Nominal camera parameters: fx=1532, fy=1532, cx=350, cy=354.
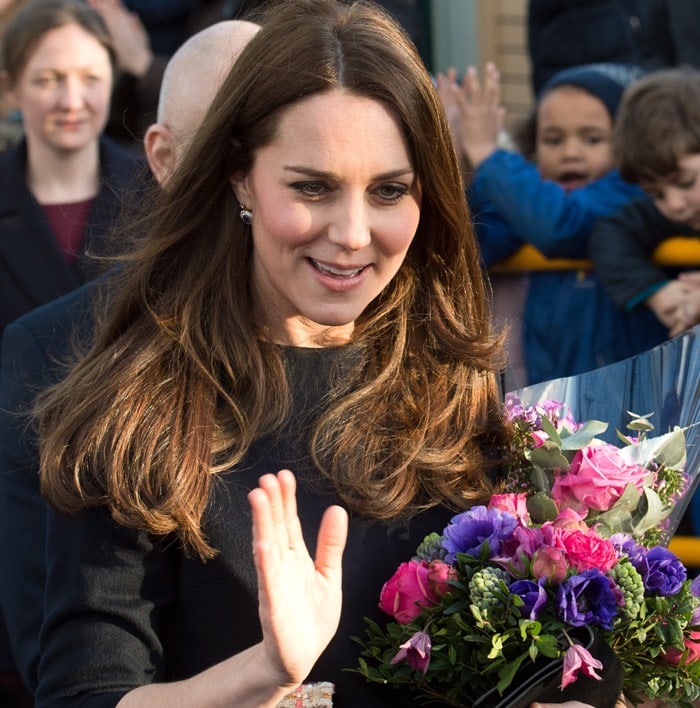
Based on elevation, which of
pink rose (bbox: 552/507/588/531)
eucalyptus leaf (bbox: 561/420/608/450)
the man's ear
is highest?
the man's ear

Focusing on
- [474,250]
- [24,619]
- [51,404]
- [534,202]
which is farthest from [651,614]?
[534,202]

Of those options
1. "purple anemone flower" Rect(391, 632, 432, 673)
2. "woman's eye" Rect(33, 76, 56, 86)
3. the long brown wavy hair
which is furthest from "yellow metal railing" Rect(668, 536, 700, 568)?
"woman's eye" Rect(33, 76, 56, 86)

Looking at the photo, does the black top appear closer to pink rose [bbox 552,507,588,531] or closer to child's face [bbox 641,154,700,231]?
pink rose [bbox 552,507,588,531]

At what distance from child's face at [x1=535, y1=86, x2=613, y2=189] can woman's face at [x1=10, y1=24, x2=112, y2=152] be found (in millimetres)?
1574

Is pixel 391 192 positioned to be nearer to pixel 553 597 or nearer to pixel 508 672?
pixel 553 597

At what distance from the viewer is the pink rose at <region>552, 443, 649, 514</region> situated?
2670 mm

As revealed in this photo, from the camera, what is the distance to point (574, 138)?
17.8 feet

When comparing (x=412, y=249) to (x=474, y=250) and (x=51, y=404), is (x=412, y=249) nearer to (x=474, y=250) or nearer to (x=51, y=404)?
(x=474, y=250)

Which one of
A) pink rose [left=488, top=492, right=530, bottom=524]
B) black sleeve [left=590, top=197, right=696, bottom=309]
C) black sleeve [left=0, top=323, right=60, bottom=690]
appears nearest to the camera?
pink rose [left=488, top=492, right=530, bottom=524]

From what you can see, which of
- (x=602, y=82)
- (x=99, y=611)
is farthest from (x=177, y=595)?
(x=602, y=82)

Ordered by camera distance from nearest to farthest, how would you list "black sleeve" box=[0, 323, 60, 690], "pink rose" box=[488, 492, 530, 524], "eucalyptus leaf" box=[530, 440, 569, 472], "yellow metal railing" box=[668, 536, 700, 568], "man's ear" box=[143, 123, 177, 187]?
"pink rose" box=[488, 492, 530, 524] < "eucalyptus leaf" box=[530, 440, 569, 472] < "black sleeve" box=[0, 323, 60, 690] < "man's ear" box=[143, 123, 177, 187] < "yellow metal railing" box=[668, 536, 700, 568]

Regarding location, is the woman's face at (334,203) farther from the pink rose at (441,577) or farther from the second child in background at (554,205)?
the second child in background at (554,205)

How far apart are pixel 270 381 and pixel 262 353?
0.21ft

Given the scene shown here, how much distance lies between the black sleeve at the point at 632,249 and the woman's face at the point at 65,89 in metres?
1.81
